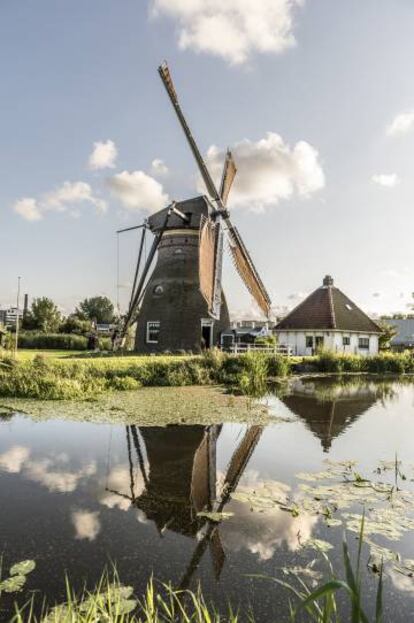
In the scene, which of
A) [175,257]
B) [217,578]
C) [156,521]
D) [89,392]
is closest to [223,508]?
[156,521]

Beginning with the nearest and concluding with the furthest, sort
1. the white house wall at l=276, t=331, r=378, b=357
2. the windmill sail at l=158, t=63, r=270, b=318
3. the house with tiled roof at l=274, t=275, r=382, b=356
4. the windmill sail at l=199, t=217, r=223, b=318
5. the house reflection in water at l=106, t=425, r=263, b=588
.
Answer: the house reflection in water at l=106, t=425, r=263, b=588 < the windmill sail at l=199, t=217, r=223, b=318 < the windmill sail at l=158, t=63, r=270, b=318 < the white house wall at l=276, t=331, r=378, b=357 < the house with tiled roof at l=274, t=275, r=382, b=356

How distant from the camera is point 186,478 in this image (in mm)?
6105

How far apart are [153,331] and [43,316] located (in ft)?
82.1

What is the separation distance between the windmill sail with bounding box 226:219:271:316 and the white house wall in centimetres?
441

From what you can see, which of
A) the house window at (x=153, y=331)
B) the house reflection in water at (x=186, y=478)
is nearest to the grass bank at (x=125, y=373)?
the house reflection in water at (x=186, y=478)

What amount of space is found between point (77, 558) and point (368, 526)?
2896 millimetres

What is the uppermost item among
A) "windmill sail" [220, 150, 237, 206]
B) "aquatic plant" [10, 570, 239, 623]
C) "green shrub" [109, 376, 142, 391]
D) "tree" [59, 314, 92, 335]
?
"windmill sail" [220, 150, 237, 206]

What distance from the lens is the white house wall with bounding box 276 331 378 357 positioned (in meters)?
26.7

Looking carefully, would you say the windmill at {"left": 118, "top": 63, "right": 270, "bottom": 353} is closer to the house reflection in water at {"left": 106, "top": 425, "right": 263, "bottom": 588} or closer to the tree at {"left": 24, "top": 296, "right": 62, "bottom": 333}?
the house reflection in water at {"left": 106, "top": 425, "right": 263, "bottom": 588}

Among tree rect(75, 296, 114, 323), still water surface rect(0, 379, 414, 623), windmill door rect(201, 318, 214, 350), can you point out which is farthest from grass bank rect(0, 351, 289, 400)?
tree rect(75, 296, 114, 323)

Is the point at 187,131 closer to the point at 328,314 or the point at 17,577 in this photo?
the point at 328,314

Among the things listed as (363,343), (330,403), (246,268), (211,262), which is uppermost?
(246,268)

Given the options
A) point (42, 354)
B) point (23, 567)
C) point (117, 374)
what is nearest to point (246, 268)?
point (117, 374)

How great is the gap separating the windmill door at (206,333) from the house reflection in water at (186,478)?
42.3 ft
